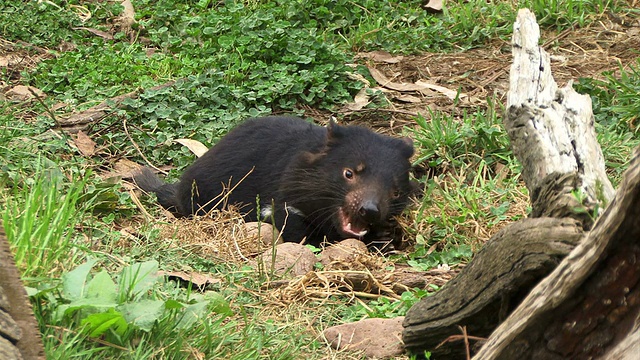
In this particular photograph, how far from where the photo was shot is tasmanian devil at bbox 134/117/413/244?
540 cm

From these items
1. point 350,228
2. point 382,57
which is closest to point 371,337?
point 350,228

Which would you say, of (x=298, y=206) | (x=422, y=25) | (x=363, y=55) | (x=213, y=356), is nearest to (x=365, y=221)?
(x=298, y=206)

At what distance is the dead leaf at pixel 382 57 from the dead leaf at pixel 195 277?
3.96m

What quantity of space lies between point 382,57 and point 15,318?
222 inches

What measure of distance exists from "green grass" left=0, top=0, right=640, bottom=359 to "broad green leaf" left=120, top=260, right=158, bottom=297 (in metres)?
0.01

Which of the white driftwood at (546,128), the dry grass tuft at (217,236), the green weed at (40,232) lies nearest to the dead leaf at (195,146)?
the dry grass tuft at (217,236)

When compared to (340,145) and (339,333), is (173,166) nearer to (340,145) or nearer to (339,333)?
(340,145)

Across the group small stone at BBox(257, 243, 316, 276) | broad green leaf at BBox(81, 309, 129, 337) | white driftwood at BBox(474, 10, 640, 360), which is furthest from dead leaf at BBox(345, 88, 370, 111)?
broad green leaf at BBox(81, 309, 129, 337)

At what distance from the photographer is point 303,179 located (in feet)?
18.3

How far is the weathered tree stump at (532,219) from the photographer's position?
3018 mm

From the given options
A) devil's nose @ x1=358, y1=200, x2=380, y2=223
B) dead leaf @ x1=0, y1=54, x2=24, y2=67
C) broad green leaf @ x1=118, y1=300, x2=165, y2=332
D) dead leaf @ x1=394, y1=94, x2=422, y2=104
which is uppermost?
broad green leaf @ x1=118, y1=300, x2=165, y2=332

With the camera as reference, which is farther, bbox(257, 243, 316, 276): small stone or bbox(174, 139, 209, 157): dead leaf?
bbox(174, 139, 209, 157): dead leaf

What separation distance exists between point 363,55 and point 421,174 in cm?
207

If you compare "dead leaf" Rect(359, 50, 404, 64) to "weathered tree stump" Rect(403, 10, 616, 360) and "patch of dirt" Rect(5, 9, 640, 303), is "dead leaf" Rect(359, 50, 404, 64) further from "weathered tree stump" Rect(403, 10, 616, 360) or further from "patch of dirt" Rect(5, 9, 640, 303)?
"weathered tree stump" Rect(403, 10, 616, 360)
